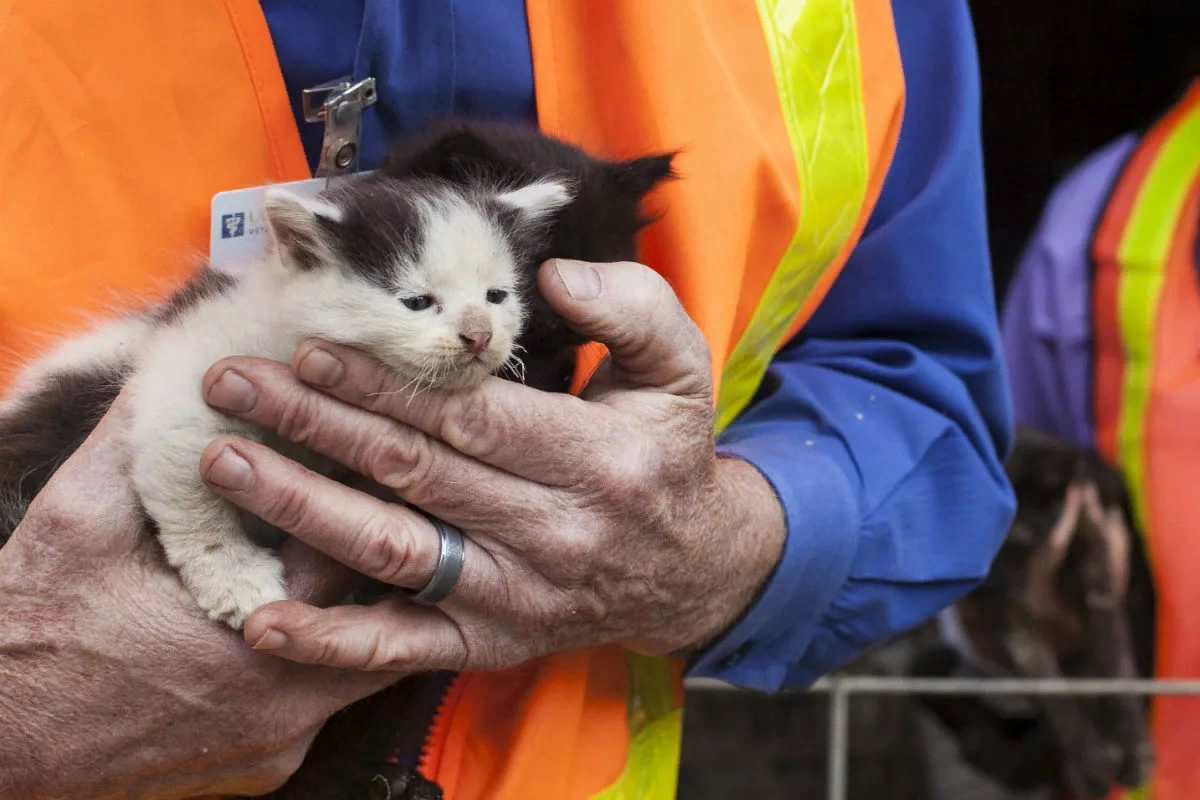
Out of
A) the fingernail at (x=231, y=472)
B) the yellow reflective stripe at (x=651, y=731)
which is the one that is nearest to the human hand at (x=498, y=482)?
the fingernail at (x=231, y=472)

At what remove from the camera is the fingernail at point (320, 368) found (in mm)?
1082

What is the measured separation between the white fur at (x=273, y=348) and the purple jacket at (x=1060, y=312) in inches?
84.3

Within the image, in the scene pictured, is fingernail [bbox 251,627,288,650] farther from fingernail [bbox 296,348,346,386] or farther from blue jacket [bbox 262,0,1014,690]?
blue jacket [bbox 262,0,1014,690]

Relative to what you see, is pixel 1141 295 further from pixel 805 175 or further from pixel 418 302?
pixel 418 302

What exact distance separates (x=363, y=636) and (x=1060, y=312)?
7.78ft

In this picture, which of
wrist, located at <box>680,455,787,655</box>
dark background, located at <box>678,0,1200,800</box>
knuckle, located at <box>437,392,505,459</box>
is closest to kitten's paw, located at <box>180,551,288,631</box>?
knuckle, located at <box>437,392,505,459</box>

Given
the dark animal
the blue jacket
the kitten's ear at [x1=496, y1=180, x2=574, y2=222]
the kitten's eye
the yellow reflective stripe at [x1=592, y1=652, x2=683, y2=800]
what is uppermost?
the kitten's ear at [x1=496, y1=180, x2=574, y2=222]

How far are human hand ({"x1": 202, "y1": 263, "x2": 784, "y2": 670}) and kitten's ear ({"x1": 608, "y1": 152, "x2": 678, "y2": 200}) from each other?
13 centimetres

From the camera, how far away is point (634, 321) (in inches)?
44.8

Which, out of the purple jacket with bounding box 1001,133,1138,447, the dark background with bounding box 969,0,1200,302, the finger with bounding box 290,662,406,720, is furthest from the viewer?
the dark background with bounding box 969,0,1200,302

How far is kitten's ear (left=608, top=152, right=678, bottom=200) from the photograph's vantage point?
1.24 metres

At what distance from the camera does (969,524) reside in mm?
1568

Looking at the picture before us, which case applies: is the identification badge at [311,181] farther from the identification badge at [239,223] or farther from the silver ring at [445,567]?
the silver ring at [445,567]

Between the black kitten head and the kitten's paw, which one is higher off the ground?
the black kitten head
